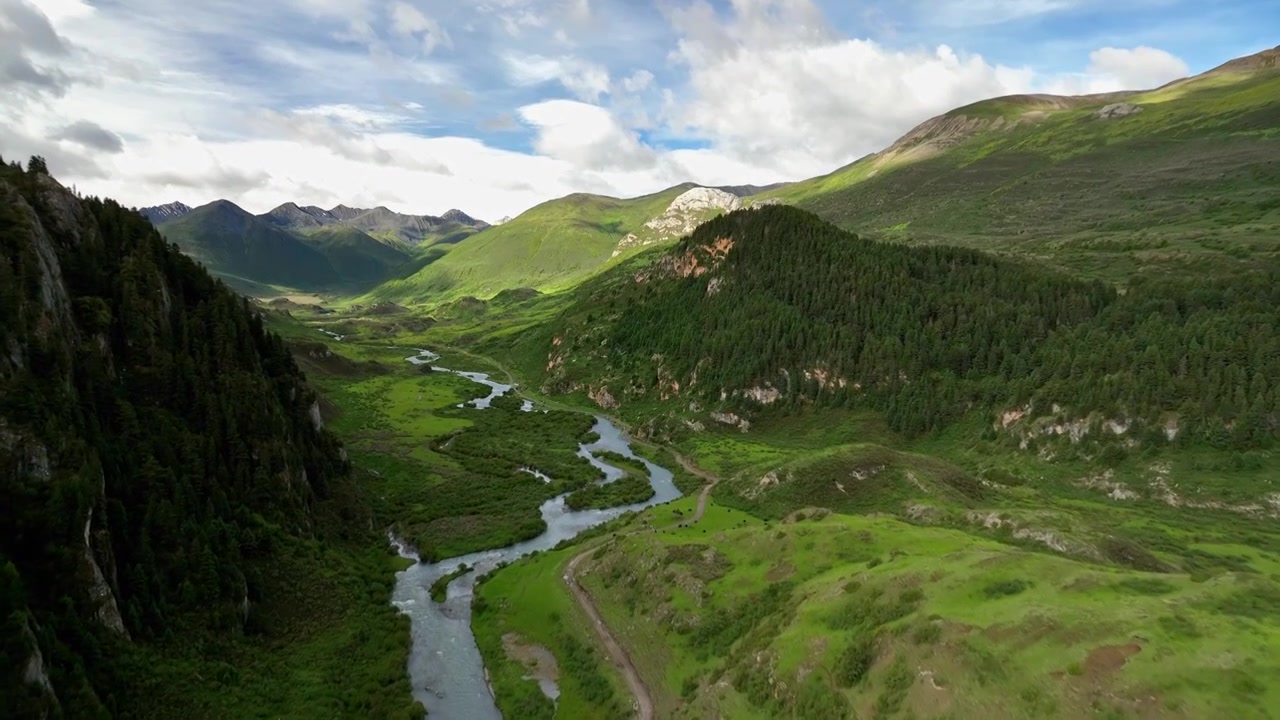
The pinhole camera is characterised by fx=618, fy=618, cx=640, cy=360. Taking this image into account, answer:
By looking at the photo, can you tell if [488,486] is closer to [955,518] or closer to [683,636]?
[683,636]

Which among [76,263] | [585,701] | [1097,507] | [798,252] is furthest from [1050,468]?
[76,263]

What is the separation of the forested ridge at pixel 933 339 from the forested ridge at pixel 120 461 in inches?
3873

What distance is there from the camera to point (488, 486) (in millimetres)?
102812

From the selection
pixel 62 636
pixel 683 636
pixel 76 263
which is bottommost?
pixel 683 636

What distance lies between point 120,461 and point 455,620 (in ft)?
106

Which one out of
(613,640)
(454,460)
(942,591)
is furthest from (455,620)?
(454,460)

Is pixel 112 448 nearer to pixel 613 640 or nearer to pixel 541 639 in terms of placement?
pixel 541 639

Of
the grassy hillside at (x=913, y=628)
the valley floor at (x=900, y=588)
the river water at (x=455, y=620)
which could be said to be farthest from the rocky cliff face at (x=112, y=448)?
the grassy hillside at (x=913, y=628)

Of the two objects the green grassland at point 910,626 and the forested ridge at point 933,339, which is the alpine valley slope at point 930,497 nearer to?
the green grassland at point 910,626

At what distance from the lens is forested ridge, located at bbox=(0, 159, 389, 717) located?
3891cm

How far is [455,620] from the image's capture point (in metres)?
62.8

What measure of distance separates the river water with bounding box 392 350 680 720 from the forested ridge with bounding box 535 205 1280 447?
2250 inches

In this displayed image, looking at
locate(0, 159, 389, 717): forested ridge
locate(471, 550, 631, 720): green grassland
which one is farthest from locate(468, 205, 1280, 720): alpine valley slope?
locate(0, 159, 389, 717): forested ridge

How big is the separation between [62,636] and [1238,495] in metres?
119
